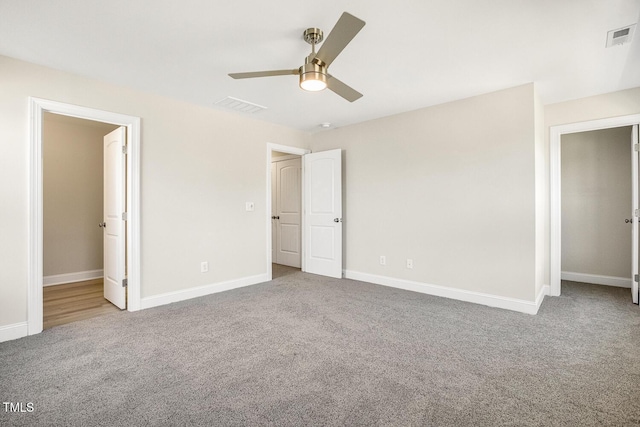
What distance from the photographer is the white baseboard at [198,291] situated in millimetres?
3473

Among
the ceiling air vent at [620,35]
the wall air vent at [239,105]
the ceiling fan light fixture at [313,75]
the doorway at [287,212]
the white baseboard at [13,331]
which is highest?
the wall air vent at [239,105]

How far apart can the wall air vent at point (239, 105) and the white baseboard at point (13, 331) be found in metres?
2.92

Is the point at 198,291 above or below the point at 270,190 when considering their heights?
below

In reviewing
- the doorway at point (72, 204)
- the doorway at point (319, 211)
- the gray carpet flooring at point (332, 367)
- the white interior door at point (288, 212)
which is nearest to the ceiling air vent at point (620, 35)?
the gray carpet flooring at point (332, 367)

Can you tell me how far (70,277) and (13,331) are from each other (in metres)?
2.48

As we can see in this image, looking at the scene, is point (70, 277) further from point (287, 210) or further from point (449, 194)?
point (449, 194)

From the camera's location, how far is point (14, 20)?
2.12 meters

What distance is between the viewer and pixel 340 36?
1815 mm

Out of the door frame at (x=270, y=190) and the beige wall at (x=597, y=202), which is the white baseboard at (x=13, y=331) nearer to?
the door frame at (x=270, y=190)

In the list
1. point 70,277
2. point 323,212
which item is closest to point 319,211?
point 323,212

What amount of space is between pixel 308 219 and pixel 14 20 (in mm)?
3917

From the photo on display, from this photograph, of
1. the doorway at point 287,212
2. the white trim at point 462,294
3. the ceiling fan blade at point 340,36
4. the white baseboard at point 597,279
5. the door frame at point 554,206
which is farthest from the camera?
the doorway at point 287,212

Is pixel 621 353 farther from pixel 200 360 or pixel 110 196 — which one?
pixel 110 196

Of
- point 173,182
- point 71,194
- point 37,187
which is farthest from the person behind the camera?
point 71,194
